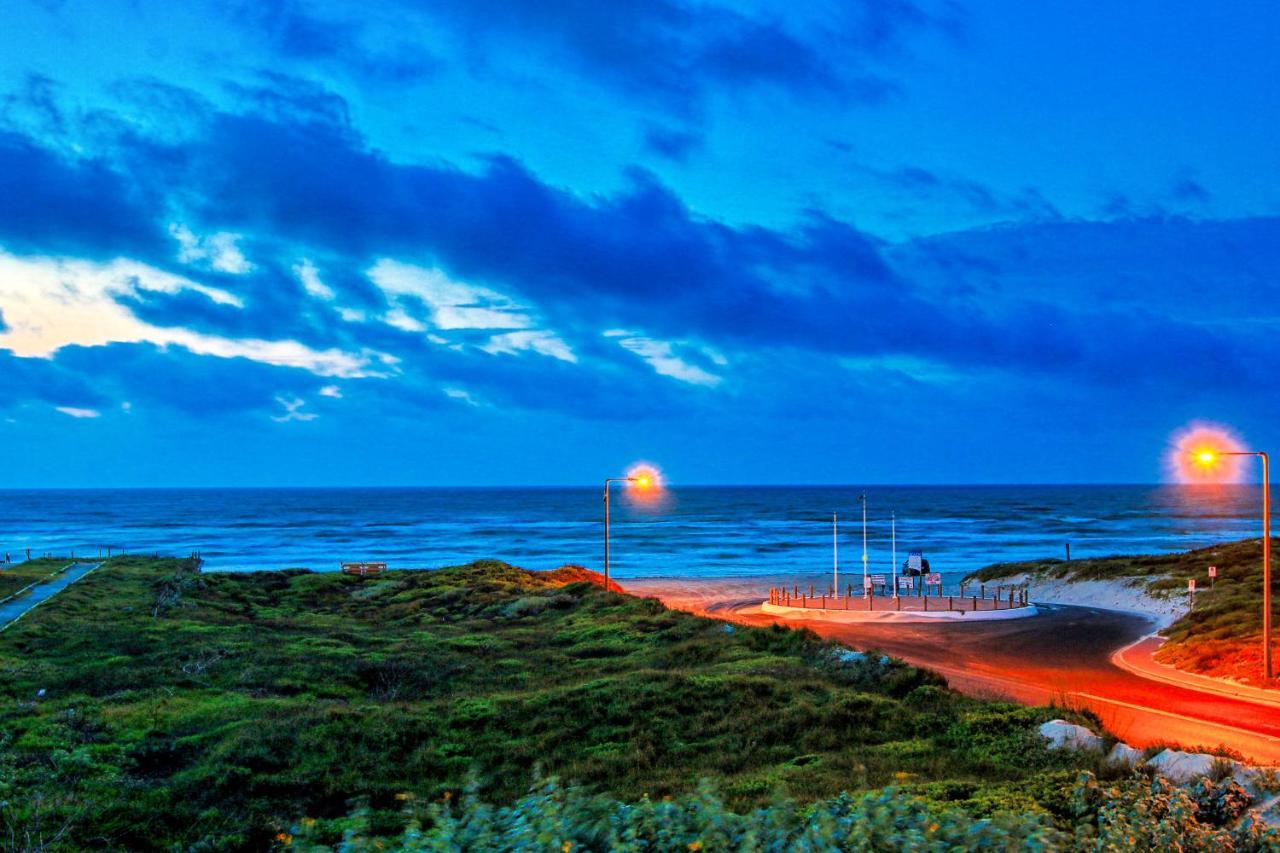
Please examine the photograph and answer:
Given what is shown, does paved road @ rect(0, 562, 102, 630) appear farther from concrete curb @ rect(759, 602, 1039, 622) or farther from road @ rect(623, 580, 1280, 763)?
concrete curb @ rect(759, 602, 1039, 622)

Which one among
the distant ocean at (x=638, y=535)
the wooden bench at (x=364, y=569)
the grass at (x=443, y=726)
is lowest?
the distant ocean at (x=638, y=535)

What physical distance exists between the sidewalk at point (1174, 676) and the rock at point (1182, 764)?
11581mm

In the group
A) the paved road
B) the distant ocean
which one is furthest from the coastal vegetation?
the distant ocean

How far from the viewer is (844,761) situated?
14.5 m

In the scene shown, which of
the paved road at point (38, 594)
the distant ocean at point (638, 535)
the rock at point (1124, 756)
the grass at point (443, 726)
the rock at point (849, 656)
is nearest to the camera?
the rock at point (1124, 756)

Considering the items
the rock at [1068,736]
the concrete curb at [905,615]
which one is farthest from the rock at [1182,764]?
the concrete curb at [905,615]

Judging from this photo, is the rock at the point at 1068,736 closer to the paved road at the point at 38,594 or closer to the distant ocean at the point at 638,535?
the paved road at the point at 38,594

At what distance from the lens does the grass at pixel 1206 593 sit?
86.7ft

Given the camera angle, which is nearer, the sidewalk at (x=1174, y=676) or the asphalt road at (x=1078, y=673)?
the asphalt road at (x=1078, y=673)

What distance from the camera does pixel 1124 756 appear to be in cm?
1355

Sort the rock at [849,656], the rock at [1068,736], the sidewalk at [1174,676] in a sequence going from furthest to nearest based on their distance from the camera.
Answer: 1. the rock at [849,656]
2. the sidewalk at [1174,676]
3. the rock at [1068,736]

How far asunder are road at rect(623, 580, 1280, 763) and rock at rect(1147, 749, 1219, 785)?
319cm

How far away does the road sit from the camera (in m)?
18.8

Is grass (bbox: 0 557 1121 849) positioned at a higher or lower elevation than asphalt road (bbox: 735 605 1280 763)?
higher
